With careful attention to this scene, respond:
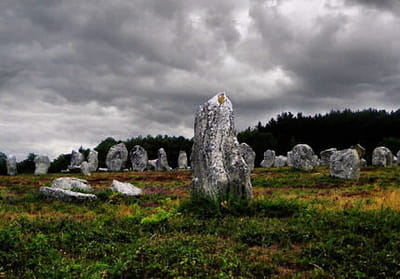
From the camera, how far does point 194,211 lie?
10.8 meters

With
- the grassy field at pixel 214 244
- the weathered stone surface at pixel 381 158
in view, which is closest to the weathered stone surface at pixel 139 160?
the weathered stone surface at pixel 381 158

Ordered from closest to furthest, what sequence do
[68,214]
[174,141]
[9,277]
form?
1. [9,277]
2. [68,214]
3. [174,141]

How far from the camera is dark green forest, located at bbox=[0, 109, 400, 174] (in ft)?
260

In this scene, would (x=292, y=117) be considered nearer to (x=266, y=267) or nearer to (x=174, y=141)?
(x=174, y=141)

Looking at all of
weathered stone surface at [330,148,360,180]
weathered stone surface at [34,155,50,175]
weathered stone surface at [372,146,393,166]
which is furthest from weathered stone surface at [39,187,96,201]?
weathered stone surface at [372,146,393,166]

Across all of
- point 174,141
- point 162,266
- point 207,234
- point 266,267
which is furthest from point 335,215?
point 174,141

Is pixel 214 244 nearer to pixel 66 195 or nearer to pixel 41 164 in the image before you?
pixel 66 195

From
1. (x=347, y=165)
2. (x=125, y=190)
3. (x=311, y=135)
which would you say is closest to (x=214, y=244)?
(x=125, y=190)

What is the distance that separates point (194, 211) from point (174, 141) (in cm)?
7349

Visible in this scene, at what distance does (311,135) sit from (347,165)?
207 ft

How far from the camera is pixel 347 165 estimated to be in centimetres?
2616

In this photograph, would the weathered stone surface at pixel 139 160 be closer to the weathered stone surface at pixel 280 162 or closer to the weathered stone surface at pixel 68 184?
the weathered stone surface at pixel 280 162

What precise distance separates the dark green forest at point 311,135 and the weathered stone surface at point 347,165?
153 feet

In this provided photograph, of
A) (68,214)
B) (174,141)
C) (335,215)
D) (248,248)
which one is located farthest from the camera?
(174,141)
